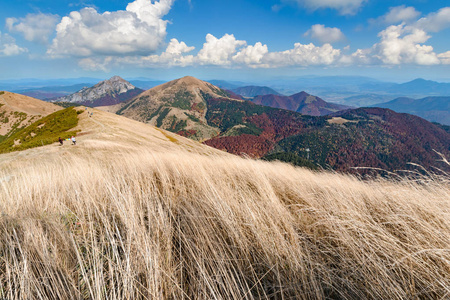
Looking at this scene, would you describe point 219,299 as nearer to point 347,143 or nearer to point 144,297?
point 144,297

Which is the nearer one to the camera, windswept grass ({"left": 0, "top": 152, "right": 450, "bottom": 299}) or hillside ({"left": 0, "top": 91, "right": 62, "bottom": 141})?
windswept grass ({"left": 0, "top": 152, "right": 450, "bottom": 299})

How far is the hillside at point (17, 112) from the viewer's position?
58188 millimetres

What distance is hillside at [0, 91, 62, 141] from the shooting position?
58.2 metres

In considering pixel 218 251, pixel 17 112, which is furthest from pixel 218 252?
pixel 17 112

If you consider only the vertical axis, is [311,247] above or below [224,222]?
below

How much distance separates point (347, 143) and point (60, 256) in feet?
782

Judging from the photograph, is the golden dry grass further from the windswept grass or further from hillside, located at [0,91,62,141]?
hillside, located at [0,91,62,141]

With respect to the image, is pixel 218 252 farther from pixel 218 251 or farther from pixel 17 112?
pixel 17 112

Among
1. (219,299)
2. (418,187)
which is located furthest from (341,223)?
(418,187)

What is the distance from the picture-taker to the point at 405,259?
1869mm

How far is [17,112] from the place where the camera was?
218 ft

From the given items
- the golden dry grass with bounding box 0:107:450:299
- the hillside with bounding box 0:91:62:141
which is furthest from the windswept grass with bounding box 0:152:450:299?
the hillside with bounding box 0:91:62:141

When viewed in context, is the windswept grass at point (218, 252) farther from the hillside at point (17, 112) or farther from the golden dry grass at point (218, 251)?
the hillside at point (17, 112)

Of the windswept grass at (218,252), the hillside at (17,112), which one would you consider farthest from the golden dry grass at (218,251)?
the hillside at (17,112)
